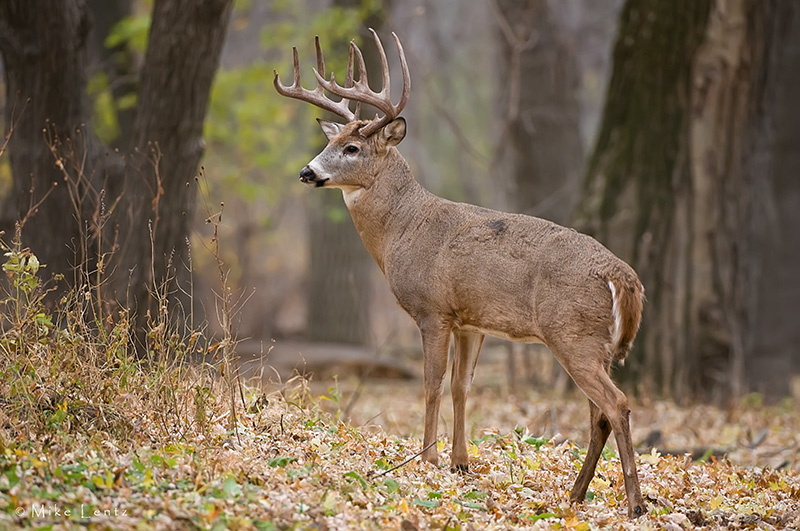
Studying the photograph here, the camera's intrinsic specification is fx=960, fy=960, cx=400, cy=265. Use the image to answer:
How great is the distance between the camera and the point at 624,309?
5672 millimetres

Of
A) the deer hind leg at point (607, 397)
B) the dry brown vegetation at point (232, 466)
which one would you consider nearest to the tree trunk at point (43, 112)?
the dry brown vegetation at point (232, 466)

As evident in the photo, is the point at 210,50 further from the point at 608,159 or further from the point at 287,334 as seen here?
the point at 287,334

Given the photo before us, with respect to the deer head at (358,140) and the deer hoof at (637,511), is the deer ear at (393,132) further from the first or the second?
the deer hoof at (637,511)

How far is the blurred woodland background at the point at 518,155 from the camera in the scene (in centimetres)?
818

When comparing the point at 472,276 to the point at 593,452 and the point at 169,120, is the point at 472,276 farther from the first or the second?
the point at 169,120

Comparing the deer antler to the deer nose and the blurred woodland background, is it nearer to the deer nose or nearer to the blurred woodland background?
the deer nose

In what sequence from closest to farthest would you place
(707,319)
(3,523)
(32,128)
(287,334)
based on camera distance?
(3,523), (32,128), (707,319), (287,334)

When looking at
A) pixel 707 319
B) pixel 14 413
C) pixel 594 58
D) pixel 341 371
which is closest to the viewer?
pixel 14 413

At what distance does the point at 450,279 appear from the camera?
20.4 ft

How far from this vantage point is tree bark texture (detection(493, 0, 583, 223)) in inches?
573

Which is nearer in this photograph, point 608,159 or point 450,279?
point 450,279

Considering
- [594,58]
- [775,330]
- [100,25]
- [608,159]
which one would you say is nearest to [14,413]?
[608,159]

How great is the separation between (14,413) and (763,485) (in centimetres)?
475

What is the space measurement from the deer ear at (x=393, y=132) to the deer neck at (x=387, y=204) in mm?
131
